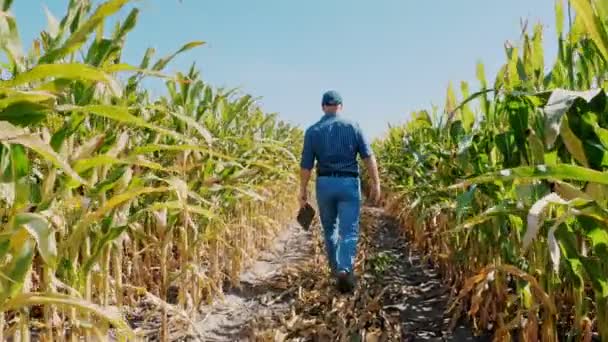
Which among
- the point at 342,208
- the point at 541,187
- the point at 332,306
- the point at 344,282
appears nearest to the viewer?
the point at 541,187

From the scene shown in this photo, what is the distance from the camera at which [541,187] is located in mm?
1933

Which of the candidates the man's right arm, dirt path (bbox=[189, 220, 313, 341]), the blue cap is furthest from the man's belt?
dirt path (bbox=[189, 220, 313, 341])

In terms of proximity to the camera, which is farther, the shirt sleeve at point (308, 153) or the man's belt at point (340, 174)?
the shirt sleeve at point (308, 153)

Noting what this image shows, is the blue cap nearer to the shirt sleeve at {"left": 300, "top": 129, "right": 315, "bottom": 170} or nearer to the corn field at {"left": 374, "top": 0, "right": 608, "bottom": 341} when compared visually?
the shirt sleeve at {"left": 300, "top": 129, "right": 315, "bottom": 170}

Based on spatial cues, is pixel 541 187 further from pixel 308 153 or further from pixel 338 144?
pixel 308 153

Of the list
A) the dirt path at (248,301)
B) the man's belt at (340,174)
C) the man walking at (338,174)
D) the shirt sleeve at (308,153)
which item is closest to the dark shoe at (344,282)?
the man walking at (338,174)

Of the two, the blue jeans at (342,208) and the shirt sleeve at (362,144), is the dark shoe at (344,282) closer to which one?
the blue jeans at (342,208)

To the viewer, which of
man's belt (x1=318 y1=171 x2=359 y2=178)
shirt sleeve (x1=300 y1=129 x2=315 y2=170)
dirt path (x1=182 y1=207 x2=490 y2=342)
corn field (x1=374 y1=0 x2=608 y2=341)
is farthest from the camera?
shirt sleeve (x1=300 y1=129 x2=315 y2=170)

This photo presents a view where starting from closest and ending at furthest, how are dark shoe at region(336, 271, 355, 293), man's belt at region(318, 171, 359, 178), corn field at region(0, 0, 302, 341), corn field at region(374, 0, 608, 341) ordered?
corn field at region(0, 0, 302, 341)
corn field at region(374, 0, 608, 341)
dark shoe at region(336, 271, 355, 293)
man's belt at region(318, 171, 359, 178)

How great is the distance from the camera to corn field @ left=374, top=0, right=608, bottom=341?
53.7 inches

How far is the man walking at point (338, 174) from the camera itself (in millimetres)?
4023

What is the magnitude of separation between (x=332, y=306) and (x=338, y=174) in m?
1.08

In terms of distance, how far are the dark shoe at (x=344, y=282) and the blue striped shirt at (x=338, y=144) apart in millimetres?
757

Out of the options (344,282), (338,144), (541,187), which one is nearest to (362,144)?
(338,144)
